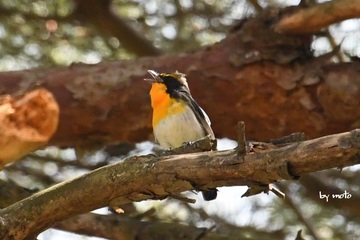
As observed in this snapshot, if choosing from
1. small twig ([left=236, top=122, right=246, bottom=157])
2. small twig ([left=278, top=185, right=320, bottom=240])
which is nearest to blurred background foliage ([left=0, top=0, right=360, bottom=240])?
small twig ([left=278, top=185, right=320, bottom=240])

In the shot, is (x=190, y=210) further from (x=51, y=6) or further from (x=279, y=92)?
(x=51, y=6)

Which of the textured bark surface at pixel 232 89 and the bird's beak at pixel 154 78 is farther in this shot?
the bird's beak at pixel 154 78

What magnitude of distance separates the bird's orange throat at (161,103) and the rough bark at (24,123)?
3.87 feet

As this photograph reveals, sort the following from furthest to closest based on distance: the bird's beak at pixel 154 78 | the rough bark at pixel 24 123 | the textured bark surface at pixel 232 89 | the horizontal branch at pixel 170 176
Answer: the bird's beak at pixel 154 78
the textured bark surface at pixel 232 89
the rough bark at pixel 24 123
the horizontal branch at pixel 170 176

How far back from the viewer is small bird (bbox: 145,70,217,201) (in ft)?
9.25

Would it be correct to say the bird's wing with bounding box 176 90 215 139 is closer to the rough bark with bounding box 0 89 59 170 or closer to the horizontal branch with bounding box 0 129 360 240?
the horizontal branch with bounding box 0 129 360 240

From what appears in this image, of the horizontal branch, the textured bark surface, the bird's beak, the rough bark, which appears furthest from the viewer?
the bird's beak

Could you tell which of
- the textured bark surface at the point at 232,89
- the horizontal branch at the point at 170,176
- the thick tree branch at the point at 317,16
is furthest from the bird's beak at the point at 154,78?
the horizontal branch at the point at 170,176

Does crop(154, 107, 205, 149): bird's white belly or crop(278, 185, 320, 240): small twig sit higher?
crop(154, 107, 205, 149): bird's white belly

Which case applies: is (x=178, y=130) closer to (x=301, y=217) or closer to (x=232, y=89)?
(x=232, y=89)

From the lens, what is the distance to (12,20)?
3.56 m

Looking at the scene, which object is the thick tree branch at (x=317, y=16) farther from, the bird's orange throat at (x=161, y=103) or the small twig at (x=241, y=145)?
the small twig at (x=241, y=145)

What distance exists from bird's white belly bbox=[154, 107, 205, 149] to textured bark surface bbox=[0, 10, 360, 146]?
16 centimetres

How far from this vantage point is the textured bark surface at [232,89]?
2.77m
